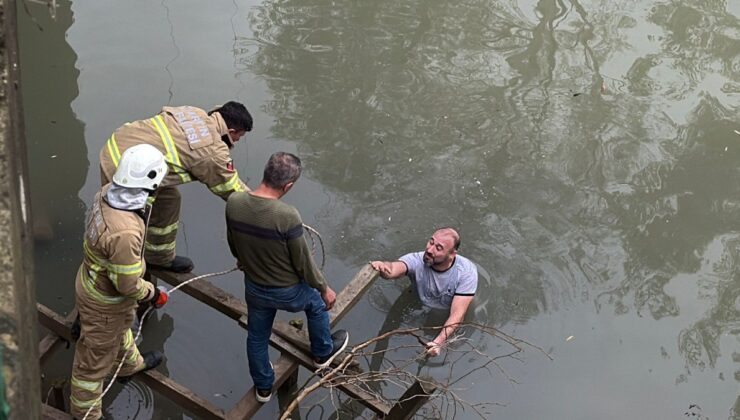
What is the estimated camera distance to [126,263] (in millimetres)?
4156

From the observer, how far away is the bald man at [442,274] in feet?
19.7

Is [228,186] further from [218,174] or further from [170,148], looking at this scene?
[170,148]

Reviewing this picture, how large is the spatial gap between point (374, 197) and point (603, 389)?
277 cm

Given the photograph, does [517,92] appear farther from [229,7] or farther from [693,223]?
[229,7]

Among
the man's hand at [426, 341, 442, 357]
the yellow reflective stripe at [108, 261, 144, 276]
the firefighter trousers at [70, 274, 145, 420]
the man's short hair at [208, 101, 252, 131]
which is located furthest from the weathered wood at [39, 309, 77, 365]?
the man's hand at [426, 341, 442, 357]

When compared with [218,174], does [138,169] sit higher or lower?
higher

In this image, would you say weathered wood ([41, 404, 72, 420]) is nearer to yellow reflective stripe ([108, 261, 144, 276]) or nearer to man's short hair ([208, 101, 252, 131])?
yellow reflective stripe ([108, 261, 144, 276])

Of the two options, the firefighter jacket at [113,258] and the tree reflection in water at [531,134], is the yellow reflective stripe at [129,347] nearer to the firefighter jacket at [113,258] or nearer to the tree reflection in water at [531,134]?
the firefighter jacket at [113,258]

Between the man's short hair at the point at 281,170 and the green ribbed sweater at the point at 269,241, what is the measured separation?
0.11 meters

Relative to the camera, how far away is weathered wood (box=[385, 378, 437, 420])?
4270 millimetres

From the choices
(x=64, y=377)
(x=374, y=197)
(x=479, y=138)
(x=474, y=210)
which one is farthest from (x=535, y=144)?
(x=64, y=377)

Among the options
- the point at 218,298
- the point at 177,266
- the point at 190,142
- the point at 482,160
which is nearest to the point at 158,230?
the point at 177,266

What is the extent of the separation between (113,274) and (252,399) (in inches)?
51.9

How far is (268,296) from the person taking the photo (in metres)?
4.68
